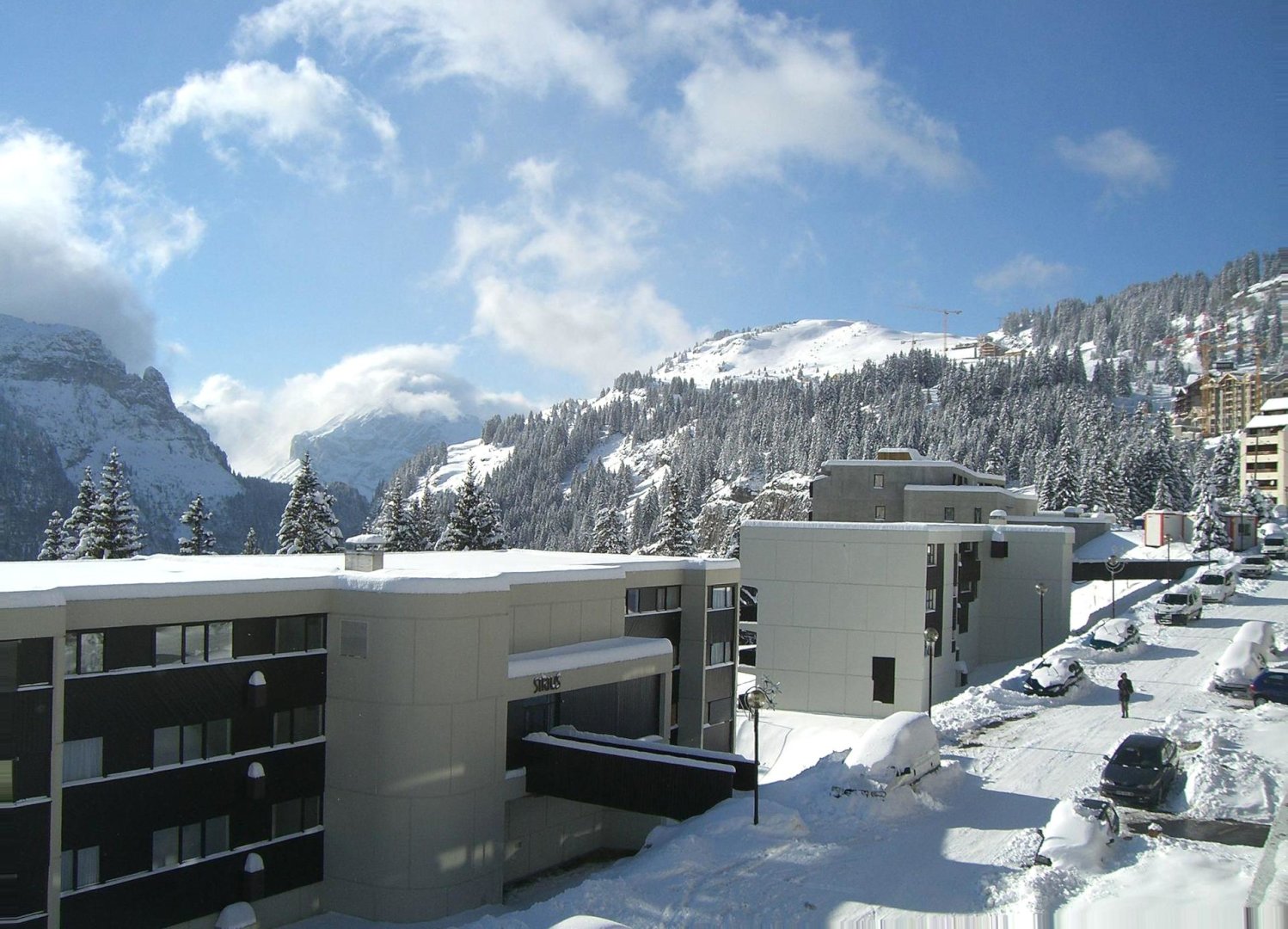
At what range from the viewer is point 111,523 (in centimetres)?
5750

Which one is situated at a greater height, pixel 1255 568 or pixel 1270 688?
pixel 1255 568

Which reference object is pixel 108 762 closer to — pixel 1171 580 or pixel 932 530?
pixel 932 530

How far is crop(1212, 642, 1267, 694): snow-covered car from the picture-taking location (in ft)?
108

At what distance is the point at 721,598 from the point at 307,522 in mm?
34582

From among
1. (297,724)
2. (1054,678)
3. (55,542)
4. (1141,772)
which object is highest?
(55,542)

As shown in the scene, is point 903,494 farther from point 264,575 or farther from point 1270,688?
point 264,575

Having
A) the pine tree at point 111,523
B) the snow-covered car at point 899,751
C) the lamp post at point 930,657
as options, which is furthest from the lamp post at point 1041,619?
the pine tree at point 111,523

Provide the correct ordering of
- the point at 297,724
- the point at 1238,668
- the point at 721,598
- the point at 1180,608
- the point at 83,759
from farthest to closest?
the point at 1180,608 → the point at 721,598 → the point at 1238,668 → the point at 297,724 → the point at 83,759

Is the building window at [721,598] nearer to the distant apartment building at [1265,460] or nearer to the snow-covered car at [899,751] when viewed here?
the snow-covered car at [899,751]

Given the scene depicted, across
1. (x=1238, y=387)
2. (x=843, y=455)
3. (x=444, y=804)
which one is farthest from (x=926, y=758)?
(x=1238, y=387)

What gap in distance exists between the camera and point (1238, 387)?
188000mm

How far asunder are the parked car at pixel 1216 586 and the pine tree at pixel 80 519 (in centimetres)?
7188

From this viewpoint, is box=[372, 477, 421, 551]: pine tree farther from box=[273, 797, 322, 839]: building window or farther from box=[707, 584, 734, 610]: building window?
box=[273, 797, 322, 839]: building window

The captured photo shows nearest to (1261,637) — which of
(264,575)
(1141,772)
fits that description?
(1141,772)
